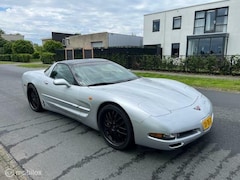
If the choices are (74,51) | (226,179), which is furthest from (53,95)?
(74,51)

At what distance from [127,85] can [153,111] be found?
990 mm

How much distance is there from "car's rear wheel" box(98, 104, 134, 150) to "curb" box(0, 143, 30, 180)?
123 cm

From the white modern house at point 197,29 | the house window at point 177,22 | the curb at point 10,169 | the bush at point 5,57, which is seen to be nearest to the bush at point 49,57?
the white modern house at point 197,29

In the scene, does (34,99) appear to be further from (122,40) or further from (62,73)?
(122,40)

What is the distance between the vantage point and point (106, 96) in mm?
3033

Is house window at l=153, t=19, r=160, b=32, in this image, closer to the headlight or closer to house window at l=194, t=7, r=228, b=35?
house window at l=194, t=7, r=228, b=35

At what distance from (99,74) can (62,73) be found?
855 millimetres

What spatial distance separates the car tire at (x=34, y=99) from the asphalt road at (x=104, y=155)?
77cm

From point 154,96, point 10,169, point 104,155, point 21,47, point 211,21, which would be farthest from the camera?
point 21,47

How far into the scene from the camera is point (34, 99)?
5.00 meters

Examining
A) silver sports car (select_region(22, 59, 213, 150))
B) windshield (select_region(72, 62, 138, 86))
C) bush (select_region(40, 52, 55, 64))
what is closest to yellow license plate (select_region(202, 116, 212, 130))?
silver sports car (select_region(22, 59, 213, 150))

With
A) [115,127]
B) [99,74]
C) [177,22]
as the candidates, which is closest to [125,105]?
[115,127]

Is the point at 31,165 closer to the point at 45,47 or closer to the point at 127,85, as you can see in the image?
the point at 127,85

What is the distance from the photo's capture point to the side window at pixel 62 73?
385 cm
